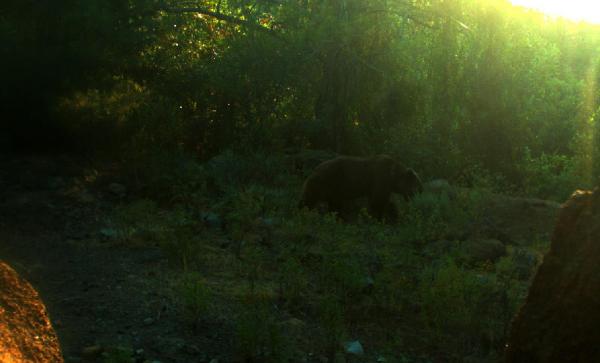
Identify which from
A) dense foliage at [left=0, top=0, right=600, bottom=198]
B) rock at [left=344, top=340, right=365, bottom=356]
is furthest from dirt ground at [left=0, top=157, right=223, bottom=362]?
dense foliage at [left=0, top=0, right=600, bottom=198]

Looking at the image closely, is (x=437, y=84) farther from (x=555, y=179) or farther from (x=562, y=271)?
(x=562, y=271)

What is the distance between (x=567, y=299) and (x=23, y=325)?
2.59 m

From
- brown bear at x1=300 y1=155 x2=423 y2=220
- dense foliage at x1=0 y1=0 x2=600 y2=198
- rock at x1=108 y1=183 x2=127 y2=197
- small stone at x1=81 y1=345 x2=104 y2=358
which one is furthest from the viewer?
dense foliage at x1=0 y1=0 x2=600 y2=198

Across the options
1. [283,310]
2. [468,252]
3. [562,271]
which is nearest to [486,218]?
[468,252]

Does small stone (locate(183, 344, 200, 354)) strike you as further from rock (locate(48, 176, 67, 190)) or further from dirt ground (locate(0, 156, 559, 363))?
rock (locate(48, 176, 67, 190))

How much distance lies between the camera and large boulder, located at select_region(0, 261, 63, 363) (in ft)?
12.0

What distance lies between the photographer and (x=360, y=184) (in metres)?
10.3

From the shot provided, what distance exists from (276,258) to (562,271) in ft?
14.2

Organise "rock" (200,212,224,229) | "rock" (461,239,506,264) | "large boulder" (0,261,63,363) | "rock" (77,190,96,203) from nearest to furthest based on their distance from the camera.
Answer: "large boulder" (0,261,63,363) → "rock" (461,239,506,264) → "rock" (200,212,224,229) → "rock" (77,190,96,203)

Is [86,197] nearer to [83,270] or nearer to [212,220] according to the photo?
[212,220]

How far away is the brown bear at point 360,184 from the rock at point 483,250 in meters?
2.04

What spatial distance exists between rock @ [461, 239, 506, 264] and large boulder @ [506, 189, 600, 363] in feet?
13.5

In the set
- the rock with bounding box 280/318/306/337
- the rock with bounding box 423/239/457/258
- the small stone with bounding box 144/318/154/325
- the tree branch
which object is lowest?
the rock with bounding box 423/239/457/258

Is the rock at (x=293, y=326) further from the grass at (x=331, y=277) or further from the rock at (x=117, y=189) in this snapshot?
the rock at (x=117, y=189)
